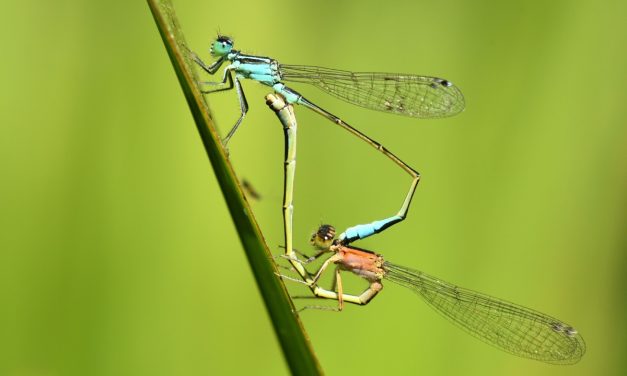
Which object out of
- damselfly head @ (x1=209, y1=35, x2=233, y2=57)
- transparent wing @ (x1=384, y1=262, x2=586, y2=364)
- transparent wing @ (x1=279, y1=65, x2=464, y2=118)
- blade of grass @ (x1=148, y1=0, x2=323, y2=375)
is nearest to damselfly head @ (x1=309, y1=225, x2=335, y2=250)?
transparent wing @ (x1=384, y1=262, x2=586, y2=364)

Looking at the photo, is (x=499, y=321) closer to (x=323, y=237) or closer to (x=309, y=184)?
(x=323, y=237)

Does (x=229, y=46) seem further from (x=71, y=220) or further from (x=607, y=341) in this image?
(x=607, y=341)

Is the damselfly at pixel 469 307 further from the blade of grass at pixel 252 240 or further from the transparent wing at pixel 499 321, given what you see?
the blade of grass at pixel 252 240

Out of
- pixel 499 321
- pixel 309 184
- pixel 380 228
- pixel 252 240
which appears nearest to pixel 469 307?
pixel 499 321

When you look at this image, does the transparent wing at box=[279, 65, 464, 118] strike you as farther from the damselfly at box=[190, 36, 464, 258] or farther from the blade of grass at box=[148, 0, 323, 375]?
the blade of grass at box=[148, 0, 323, 375]

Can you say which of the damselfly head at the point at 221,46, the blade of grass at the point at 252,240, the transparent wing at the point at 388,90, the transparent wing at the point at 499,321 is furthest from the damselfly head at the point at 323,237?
the blade of grass at the point at 252,240

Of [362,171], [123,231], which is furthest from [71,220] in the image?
[362,171]
